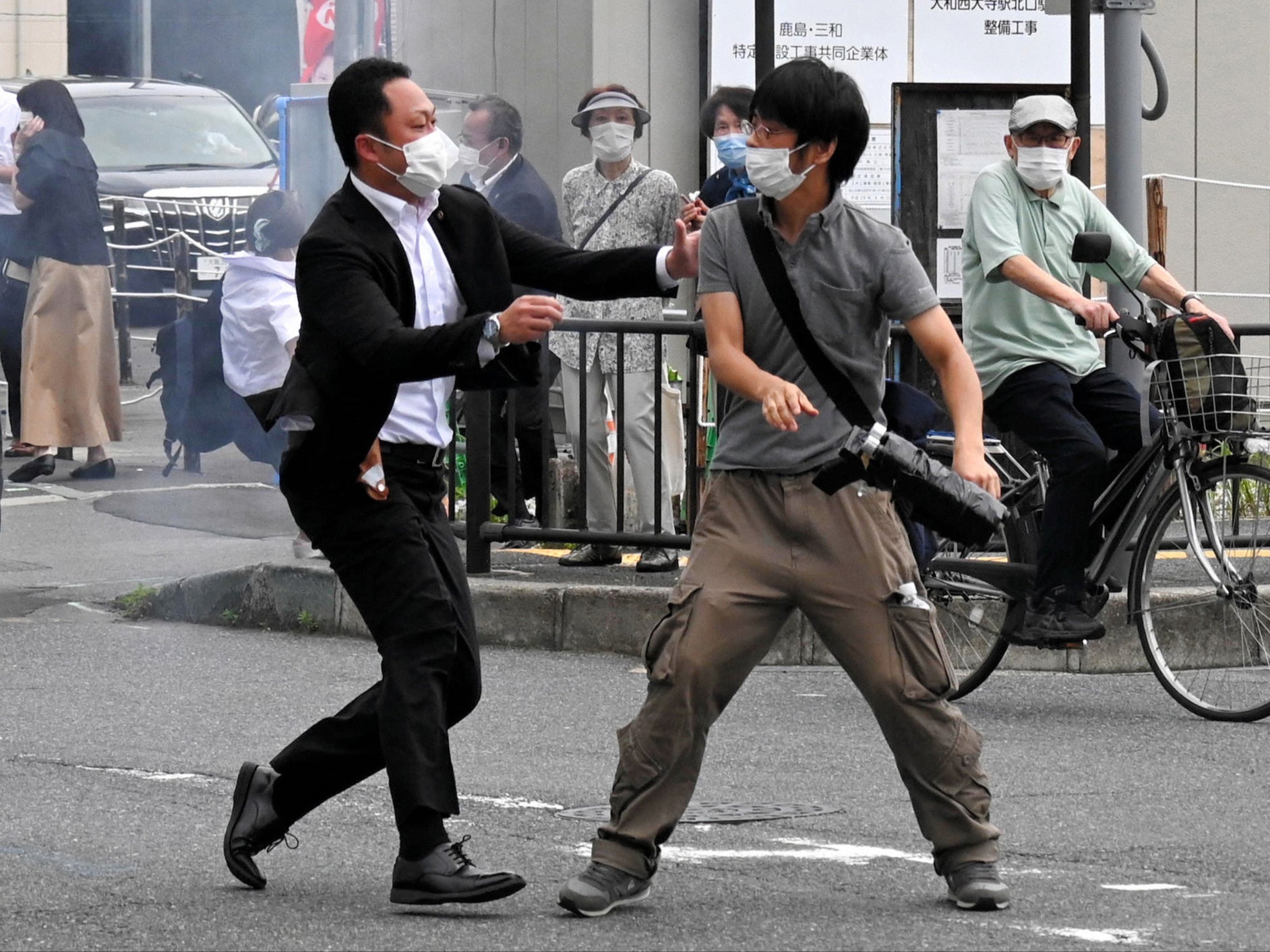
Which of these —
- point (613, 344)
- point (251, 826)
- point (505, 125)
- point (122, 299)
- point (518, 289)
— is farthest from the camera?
point (122, 299)

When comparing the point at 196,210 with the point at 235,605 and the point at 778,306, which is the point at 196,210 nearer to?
the point at 235,605

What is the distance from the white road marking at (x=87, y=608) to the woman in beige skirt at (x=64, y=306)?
335cm

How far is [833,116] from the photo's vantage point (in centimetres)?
471

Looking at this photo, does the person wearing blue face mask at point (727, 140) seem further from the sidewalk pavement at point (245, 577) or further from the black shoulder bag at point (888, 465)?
the black shoulder bag at point (888, 465)

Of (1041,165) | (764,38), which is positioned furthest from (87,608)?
(1041,165)

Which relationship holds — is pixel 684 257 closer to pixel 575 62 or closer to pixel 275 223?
pixel 275 223

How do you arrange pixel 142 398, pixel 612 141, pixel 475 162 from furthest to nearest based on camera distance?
pixel 142 398 < pixel 475 162 < pixel 612 141

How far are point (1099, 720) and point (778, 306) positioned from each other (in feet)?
9.10

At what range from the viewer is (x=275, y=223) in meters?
10.1

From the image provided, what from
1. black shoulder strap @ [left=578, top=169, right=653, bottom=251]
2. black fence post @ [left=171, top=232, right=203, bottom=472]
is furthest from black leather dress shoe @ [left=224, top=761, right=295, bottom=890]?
black fence post @ [left=171, top=232, right=203, bottom=472]

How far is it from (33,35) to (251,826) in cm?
1223

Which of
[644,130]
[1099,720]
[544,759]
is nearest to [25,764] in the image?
[544,759]

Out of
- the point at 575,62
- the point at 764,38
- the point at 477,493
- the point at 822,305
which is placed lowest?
the point at 477,493

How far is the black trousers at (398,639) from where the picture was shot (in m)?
4.72
